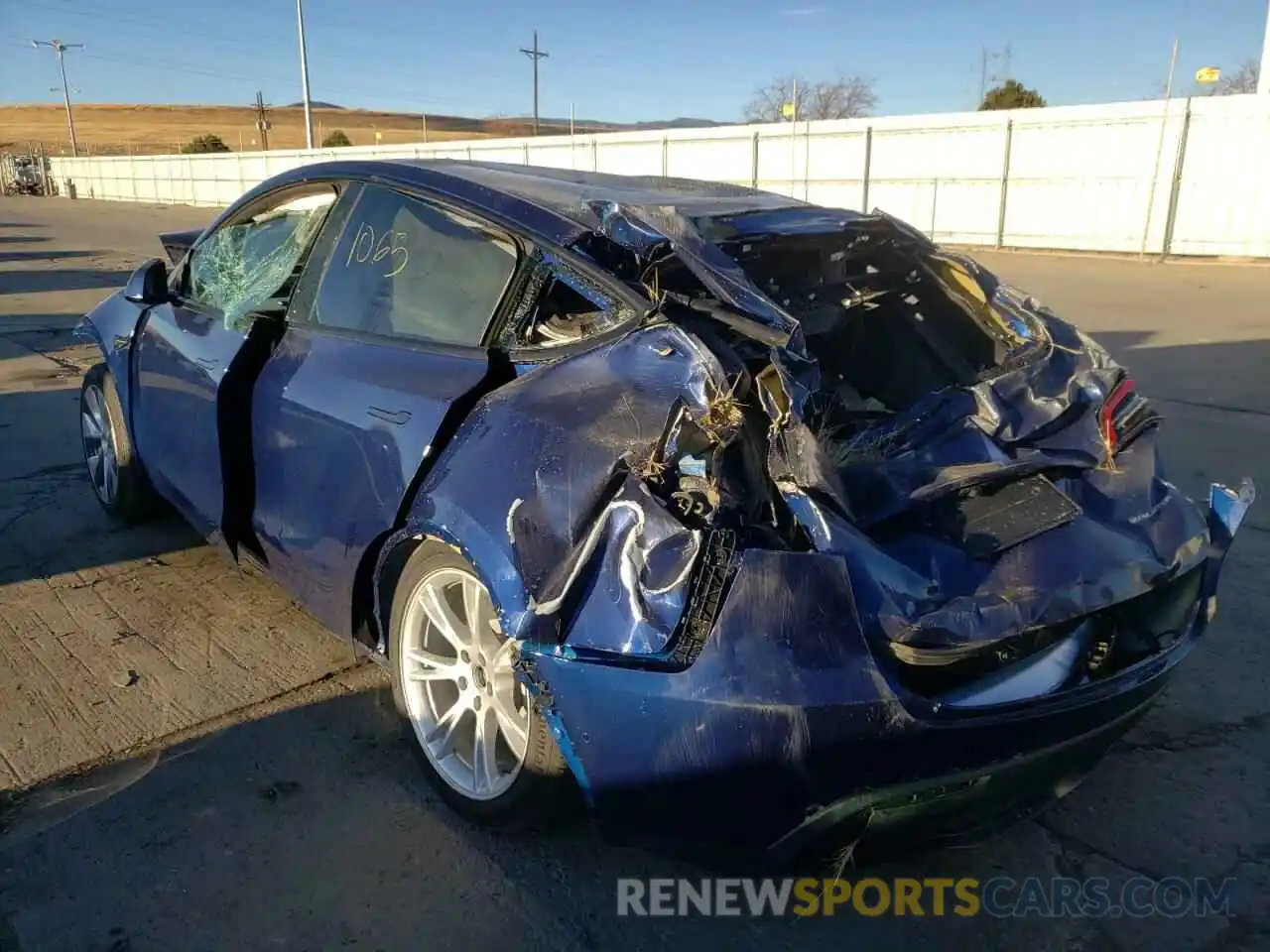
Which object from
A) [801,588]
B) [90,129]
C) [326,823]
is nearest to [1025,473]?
[801,588]

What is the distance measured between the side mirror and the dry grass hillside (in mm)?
68494

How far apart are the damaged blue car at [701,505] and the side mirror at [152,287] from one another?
0.83m

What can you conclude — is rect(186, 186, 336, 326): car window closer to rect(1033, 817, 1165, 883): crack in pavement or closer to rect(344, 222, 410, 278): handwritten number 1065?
rect(344, 222, 410, 278): handwritten number 1065

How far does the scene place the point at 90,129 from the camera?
90625 millimetres

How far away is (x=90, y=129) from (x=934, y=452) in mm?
106339

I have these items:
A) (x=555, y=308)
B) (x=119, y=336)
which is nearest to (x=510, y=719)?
(x=555, y=308)

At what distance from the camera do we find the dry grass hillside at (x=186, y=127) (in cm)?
7669

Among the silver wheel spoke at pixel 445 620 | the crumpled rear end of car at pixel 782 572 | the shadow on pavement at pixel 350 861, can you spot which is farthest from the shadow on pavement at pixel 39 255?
the crumpled rear end of car at pixel 782 572

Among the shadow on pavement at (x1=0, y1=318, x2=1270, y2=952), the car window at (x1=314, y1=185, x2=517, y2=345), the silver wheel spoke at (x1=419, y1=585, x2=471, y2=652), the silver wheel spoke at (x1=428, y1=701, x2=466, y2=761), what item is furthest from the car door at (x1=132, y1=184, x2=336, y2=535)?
the silver wheel spoke at (x1=428, y1=701, x2=466, y2=761)

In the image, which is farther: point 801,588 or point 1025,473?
point 1025,473

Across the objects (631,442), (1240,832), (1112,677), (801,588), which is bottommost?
(1240,832)

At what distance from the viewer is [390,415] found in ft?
9.25

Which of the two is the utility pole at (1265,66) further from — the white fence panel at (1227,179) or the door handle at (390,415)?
the door handle at (390,415)

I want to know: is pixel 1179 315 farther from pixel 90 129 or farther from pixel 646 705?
pixel 90 129
